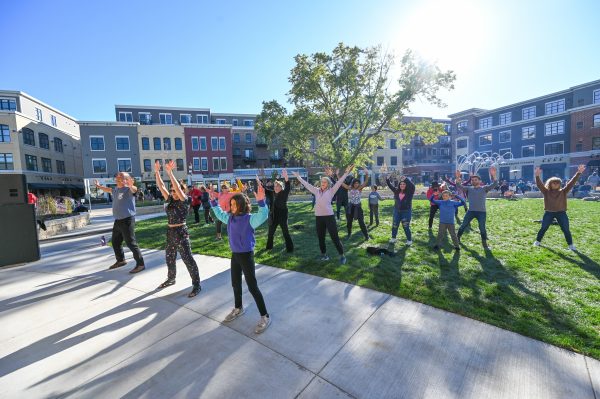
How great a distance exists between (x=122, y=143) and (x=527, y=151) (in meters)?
60.8

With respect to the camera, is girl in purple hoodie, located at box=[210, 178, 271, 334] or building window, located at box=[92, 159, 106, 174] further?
building window, located at box=[92, 159, 106, 174]

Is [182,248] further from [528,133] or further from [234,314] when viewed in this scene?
[528,133]

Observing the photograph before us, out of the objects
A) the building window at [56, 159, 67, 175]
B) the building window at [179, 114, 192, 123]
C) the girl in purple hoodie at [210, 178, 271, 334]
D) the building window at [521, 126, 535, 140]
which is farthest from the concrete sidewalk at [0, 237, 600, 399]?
the building window at [521, 126, 535, 140]

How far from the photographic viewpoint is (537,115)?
41.6 metres

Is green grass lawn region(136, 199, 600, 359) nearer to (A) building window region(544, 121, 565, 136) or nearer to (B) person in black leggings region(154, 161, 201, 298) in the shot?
(B) person in black leggings region(154, 161, 201, 298)

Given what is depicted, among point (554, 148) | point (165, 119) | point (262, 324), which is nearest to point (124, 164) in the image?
point (165, 119)

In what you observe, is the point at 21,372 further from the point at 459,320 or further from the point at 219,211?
the point at 459,320

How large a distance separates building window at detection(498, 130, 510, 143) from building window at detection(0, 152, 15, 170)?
6956cm

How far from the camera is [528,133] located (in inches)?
1679

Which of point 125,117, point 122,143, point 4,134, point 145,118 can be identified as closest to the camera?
point 4,134

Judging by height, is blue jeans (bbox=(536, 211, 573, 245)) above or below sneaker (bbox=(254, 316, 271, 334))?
above

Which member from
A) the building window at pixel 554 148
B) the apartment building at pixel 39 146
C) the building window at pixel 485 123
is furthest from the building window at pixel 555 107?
the apartment building at pixel 39 146

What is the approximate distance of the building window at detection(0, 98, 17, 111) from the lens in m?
32.5

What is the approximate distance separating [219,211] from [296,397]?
259cm
